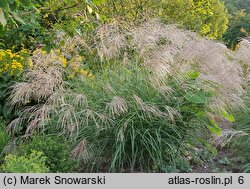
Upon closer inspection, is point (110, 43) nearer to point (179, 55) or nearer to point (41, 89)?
point (179, 55)

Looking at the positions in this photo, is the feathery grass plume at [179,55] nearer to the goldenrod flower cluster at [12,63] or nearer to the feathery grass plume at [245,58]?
the goldenrod flower cluster at [12,63]

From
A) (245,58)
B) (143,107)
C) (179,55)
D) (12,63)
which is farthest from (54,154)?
(245,58)

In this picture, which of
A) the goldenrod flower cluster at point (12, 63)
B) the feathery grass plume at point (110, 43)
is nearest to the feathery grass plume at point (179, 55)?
the feathery grass plume at point (110, 43)

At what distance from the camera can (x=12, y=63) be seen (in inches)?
220

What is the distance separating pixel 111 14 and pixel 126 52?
12.7 ft

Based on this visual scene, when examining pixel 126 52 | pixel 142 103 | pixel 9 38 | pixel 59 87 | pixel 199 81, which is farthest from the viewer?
pixel 9 38

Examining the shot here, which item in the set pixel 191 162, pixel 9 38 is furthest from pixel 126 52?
pixel 9 38

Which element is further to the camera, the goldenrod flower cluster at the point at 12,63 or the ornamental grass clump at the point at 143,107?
the goldenrod flower cluster at the point at 12,63

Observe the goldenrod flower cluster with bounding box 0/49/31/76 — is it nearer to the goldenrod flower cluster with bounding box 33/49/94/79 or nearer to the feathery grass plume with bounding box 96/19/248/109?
the goldenrod flower cluster with bounding box 33/49/94/79

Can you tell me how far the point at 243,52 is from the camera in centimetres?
676

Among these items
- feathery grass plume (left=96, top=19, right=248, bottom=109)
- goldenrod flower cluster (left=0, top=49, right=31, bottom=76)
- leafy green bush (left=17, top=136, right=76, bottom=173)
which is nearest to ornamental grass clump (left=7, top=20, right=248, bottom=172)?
feathery grass plume (left=96, top=19, right=248, bottom=109)

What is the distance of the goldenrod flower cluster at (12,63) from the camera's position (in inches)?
219

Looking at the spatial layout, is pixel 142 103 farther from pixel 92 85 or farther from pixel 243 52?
pixel 243 52

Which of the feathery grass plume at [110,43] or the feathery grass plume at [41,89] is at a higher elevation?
the feathery grass plume at [110,43]
